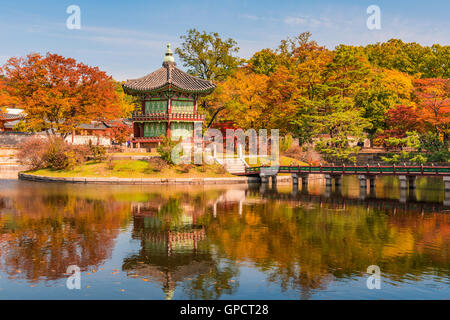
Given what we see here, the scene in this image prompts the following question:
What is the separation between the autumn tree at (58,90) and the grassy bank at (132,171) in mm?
10912

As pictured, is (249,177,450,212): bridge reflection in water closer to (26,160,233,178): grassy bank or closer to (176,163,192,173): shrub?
(26,160,233,178): grassy bank

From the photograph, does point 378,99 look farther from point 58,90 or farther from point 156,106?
point 58,90

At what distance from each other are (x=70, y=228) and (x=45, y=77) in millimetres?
42059

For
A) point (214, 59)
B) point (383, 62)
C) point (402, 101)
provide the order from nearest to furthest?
point (402, 101) → point (214, 59) → point (383, 62)

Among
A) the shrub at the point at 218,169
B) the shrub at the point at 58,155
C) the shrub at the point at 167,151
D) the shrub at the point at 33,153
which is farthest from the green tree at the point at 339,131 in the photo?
the shrub at the point at 33,153

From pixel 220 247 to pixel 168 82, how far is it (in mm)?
42425

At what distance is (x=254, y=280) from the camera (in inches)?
603

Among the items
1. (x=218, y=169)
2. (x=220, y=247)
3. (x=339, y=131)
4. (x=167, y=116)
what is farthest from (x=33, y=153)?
(x=220, y=247)

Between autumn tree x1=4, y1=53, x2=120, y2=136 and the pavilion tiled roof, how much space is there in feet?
13.9

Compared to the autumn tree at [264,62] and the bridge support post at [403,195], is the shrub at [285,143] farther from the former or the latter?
the autumn tree at [264,62]

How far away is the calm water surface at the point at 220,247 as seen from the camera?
14539 millimetres

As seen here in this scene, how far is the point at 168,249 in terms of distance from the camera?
19656 millimetres
